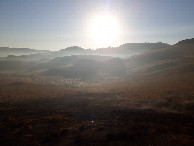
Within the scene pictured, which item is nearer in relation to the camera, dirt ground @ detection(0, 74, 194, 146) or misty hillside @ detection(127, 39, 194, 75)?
dirt ground @ detection(0, 74, 194, 146)

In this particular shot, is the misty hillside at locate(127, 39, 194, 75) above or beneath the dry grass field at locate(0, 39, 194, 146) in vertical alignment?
above

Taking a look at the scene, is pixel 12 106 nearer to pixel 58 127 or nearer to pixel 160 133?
pixel 58 127

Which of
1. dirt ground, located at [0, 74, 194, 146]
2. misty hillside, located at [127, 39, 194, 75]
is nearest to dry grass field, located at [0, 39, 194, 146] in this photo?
dirt ground, located at [0, 74, 194, 146]

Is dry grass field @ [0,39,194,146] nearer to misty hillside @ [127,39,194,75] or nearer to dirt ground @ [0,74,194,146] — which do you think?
dirt ground @ [0,74,194,146]

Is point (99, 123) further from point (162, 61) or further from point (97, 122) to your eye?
point (162, 61)

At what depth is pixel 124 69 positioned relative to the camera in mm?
67250

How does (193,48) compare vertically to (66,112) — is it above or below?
above

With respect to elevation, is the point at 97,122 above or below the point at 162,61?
below

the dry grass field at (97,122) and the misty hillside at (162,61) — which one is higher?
the misty hillside at (162,61)

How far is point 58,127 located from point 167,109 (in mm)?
11553

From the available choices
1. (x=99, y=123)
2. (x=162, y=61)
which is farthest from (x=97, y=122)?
(x=162, y=61)

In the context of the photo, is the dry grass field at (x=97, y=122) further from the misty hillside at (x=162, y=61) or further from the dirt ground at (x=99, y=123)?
the misty hillside at (x=162, y=61)

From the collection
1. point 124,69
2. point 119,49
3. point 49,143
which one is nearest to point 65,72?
point 124,69


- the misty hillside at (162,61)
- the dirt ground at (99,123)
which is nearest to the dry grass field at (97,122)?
the dirt ground at (99,123)
